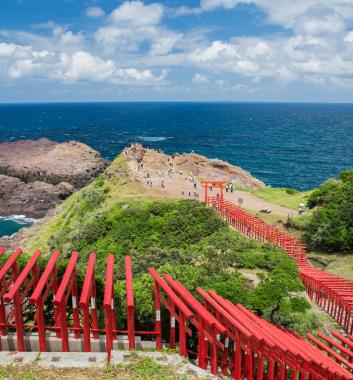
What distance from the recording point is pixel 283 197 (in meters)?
45.2

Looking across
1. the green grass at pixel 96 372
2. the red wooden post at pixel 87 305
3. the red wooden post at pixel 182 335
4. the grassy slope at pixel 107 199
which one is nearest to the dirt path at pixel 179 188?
the grassy slope at pixel 107 199

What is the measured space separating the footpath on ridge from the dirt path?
8.21m

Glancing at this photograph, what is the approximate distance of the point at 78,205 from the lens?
4191 centimetres

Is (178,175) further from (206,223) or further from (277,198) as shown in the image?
(206,223)

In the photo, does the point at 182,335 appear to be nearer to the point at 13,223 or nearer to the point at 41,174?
the point at 13,223

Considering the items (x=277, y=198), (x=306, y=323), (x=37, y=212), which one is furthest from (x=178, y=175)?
(x=306, y=323)

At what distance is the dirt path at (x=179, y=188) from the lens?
39.3m

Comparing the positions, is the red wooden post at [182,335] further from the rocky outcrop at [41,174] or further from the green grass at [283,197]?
the rocky outcrop at [41,174]

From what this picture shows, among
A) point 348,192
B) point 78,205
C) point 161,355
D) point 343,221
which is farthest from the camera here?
point 78,205

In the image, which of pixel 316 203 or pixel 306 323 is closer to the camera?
pixel 306 323

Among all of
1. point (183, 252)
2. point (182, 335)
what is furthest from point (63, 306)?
point (183, 252)

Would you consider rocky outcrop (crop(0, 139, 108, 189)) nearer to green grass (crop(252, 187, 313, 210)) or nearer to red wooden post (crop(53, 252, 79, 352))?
green grass (crop(252, 187, 313, 210))

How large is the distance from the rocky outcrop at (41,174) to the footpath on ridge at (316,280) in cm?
3635

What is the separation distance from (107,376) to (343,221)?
2445 cm
